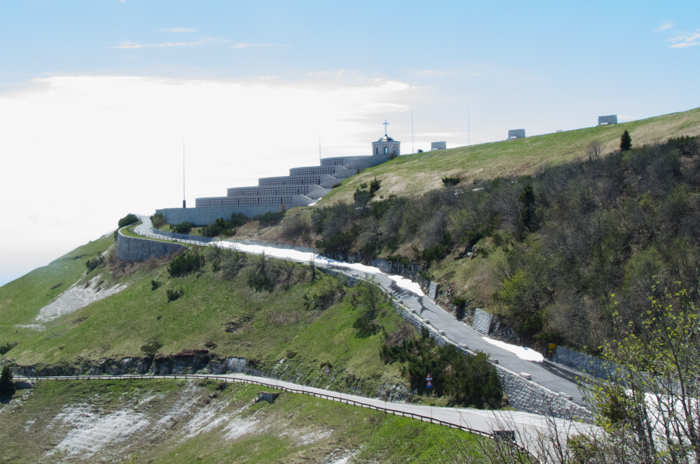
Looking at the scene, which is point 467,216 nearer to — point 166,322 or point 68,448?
point 166,322

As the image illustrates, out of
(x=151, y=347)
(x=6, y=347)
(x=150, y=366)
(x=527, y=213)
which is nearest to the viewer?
(x=527, y=213)

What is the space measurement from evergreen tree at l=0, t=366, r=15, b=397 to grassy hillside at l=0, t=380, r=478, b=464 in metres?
1.03

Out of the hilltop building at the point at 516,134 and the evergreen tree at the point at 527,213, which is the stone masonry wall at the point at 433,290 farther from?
the hilltop building at the point at 516,134

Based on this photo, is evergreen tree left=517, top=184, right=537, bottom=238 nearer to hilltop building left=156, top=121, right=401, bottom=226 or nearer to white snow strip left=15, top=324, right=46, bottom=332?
hilltop building left=156, top=121, right=401, bottom=226

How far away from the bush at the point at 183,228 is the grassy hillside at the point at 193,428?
37.4 meters

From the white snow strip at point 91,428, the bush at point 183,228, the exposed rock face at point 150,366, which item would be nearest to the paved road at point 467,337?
the exposed rock face at point 150,366

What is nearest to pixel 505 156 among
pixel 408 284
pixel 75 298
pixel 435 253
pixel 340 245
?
pixel 340 245

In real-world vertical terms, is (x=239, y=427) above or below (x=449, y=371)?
below

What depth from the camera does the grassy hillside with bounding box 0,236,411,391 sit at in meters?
38.5

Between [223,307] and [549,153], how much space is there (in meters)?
42.5

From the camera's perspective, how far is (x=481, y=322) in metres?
34.8

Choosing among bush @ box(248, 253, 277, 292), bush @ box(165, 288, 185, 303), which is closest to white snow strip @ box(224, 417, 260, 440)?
bush @ box(248, 253, 277, 292)

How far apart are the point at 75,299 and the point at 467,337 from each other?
60961mm

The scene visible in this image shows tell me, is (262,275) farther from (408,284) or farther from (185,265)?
(408,284)
